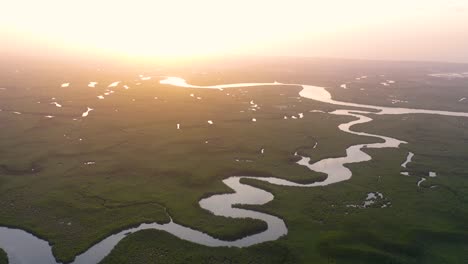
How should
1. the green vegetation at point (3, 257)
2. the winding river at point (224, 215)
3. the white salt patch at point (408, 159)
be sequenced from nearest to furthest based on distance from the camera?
the green vegetation at point (3, 257), the winding river at point (224, 215), the white salt patch at point (408, 159)

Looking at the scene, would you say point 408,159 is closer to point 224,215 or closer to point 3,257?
point 224,215

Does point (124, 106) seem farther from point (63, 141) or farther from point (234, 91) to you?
point (234, 91)

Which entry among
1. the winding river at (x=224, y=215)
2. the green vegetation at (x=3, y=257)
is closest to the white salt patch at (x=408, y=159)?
the winding river at (x=224, y=215)

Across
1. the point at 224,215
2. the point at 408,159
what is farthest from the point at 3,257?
the point at 408,159

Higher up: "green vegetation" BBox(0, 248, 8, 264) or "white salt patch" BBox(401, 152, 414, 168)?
"white salt patch" BBox(401, 152, 414, 168)

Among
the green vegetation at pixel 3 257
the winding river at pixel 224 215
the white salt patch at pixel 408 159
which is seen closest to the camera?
the green vegetation at pixel 3 257

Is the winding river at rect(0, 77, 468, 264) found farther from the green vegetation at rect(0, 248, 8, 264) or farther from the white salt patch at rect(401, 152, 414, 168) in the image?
the white salt patch at rect(401, 152, 414, 168)

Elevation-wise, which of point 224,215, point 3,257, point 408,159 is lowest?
point 3,257

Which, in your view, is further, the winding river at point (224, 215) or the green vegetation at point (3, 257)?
the winding river at point (224, 215)

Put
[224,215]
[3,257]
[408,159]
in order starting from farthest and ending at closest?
[408,159], [224,215], [3,257]

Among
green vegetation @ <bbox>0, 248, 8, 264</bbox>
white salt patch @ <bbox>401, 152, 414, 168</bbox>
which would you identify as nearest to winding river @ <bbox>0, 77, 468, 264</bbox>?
green vegetation @ <bbox>0, 248, 8, 264</bbox>

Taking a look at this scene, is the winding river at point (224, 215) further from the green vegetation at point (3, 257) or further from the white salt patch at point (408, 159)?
the white salt patch at point (408, 159)

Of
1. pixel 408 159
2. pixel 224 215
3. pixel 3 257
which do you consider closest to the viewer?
pixel 3 257
